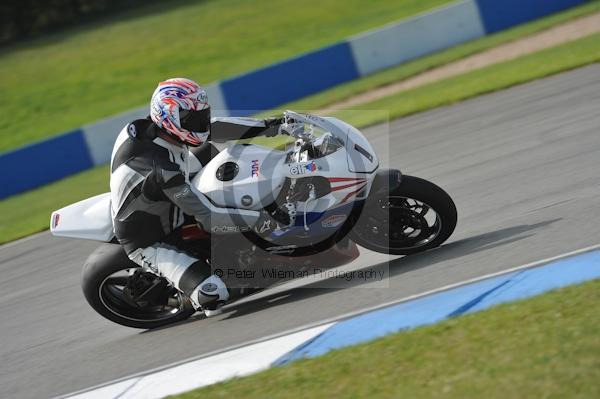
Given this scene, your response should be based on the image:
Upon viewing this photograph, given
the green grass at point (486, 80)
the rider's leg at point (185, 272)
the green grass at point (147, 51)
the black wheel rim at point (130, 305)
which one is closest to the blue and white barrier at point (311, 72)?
the green grass at point (486, 80)

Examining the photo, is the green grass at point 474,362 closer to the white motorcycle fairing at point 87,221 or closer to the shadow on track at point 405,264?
the shadow on track at point 405,264

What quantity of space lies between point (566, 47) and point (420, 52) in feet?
14.5

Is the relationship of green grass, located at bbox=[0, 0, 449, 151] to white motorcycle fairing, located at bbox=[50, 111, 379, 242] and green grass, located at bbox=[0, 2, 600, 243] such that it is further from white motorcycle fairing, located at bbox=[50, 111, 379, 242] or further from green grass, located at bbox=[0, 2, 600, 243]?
white motorcycle fairing, located at bbox=[50, 111, 379, 242]

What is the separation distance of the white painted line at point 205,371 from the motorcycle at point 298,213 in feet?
2.61

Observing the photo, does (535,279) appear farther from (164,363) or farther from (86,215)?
(86,215)

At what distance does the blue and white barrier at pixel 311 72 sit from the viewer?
55.6ft

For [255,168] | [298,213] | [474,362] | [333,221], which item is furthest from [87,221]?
[474,362]

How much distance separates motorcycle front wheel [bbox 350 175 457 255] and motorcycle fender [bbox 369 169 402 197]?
3 cm

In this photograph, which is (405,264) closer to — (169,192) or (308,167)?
(308,167)

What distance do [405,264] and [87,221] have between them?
96.1 inches

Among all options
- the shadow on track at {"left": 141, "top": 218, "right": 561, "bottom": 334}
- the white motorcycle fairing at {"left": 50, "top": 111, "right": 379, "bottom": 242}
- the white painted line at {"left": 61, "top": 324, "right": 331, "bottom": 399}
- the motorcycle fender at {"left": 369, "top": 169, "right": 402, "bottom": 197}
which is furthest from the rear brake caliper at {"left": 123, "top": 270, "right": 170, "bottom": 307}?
the motorcycle fender at {"left": 369, "top": 169, "right": 402, "bottom": 197}

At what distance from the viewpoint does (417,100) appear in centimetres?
1434

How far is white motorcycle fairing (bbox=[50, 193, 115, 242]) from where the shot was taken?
6.49 meters

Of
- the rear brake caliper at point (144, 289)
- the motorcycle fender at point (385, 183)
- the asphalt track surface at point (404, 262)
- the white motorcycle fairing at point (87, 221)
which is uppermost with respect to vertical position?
the white motorcycle fairing at point (87, 221)
